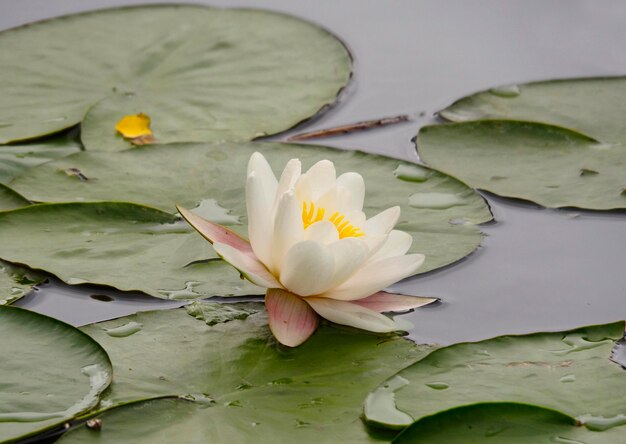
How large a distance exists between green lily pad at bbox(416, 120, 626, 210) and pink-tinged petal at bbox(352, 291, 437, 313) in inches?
25.3

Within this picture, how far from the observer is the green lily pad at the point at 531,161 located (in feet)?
8.85

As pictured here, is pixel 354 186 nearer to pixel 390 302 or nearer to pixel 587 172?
pixel 390 302

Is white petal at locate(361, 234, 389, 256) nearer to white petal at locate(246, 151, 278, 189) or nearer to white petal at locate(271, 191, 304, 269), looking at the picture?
white petal at locate(271, 191, 304, 269)

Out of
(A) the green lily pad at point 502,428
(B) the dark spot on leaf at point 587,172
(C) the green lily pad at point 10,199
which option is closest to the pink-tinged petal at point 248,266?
(A) the green lily pad at point 502,428

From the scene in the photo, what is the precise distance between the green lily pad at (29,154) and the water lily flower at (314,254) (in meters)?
0.80

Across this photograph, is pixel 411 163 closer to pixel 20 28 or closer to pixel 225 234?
pixel 225 234

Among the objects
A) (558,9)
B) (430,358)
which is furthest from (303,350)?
(558,9)

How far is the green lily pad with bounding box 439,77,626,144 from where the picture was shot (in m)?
3.03

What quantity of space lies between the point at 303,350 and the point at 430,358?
0.86 ft

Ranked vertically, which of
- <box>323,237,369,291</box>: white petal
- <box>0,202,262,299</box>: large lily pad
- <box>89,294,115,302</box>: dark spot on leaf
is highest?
<box>323,237,369,291</box>: white petal

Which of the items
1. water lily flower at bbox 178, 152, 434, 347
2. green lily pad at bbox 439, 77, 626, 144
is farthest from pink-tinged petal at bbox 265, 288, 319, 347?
green lily pad at bbox 439, 77, 626, 144

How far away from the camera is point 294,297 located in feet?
6.96

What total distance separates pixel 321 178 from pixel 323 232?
18 cm

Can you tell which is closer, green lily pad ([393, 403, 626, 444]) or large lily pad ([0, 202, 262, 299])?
green lily pad ([393, 403, 626, 444])
